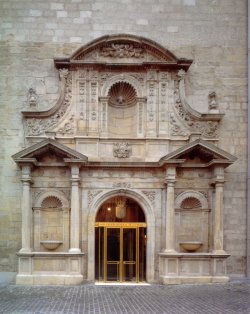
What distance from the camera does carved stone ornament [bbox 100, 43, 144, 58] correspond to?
676 inches

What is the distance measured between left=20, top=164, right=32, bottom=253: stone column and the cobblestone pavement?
1389 mm

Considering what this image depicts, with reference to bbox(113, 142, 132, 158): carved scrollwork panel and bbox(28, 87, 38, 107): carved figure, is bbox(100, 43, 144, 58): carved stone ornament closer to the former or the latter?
bbox(28, 87, 38, 107): carved figure

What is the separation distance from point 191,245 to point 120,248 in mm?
2306

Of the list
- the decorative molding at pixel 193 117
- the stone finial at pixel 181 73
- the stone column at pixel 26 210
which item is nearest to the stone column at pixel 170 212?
the decorative molding at pixel 193 117

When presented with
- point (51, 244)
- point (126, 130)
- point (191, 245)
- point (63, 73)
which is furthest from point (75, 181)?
point (191, 245)

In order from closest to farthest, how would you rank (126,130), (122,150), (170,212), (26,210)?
(26,210)
(170,212)
(122,150)
(126,130)

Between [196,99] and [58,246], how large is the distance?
6.70m

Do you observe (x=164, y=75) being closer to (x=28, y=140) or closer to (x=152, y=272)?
(x=28, y=140)

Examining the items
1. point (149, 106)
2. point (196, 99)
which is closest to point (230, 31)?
point (196, 99)

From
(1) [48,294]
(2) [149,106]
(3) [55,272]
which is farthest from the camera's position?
(2) [149,106]

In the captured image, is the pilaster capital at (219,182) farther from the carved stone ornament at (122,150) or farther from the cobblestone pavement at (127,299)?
the cobblestone pavement at (127,299)

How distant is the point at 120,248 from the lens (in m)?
16.8

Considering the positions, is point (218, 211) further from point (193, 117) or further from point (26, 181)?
point (26, 181)

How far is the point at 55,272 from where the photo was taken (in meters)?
16.0
